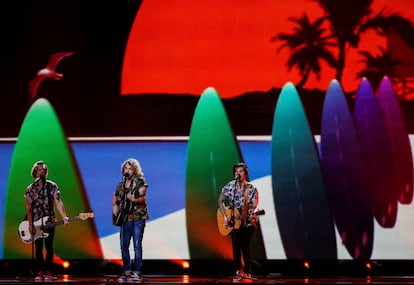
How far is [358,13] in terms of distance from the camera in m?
10.5

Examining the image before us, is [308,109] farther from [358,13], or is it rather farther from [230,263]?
[230,263]

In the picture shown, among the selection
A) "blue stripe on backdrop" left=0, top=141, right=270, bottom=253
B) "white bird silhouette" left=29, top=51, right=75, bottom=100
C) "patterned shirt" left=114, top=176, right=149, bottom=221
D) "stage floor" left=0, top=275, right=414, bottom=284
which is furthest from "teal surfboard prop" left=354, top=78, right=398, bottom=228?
"white bird silhouette" left=29, top=51, right=75, bottom=100

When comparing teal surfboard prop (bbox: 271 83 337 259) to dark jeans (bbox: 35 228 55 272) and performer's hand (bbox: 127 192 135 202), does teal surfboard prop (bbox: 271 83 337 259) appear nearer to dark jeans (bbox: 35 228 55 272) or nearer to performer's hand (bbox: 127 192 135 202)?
performer's hand (bbox: 127 192 135 202)

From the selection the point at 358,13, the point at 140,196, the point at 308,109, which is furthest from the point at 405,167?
the point at 140,196

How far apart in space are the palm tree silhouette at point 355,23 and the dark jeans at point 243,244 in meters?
2.76

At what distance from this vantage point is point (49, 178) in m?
10.7

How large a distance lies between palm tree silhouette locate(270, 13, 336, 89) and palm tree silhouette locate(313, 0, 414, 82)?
13 cm

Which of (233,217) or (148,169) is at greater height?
(148,169)

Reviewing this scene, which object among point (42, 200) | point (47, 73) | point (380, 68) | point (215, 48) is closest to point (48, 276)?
point (42, 200)

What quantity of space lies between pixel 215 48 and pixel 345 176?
8.34ft

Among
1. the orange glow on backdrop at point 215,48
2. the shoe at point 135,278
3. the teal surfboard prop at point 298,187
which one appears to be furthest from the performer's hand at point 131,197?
the teal surfboard prop at point 298,187

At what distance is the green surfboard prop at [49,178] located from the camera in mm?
10672

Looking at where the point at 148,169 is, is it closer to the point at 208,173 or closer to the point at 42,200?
the point at 208,173

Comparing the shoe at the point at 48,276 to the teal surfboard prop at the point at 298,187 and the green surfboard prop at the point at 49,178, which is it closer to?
the green surfboard prop at the point at 49,178
